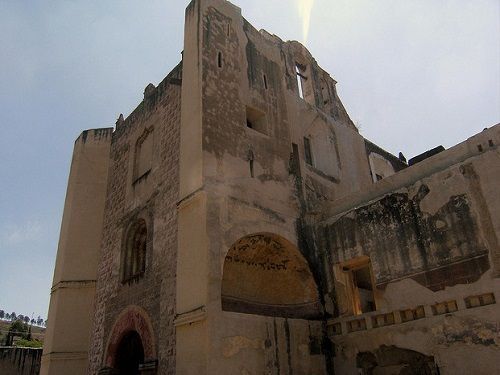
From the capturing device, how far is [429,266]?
26.7 feet

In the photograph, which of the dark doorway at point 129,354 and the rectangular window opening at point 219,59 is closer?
the dark doorway at point 129,354

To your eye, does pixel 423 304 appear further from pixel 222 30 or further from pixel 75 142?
pixel 75 142

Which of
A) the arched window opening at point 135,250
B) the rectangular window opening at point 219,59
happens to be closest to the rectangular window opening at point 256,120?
the rectangular window opening at point 219,59

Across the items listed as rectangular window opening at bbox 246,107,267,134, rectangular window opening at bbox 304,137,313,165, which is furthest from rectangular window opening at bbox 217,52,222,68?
rectangular window opening at bbox 304,137,313,165

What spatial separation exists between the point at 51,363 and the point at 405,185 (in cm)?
967

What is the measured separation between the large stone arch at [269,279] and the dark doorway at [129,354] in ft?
8.97

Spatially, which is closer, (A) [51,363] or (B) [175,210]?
(B) [175,210]

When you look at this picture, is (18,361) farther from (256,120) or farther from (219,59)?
(219,59)

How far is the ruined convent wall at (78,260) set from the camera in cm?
1184

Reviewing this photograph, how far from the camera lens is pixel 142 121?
1354cm

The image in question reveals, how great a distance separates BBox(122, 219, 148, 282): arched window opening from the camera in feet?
37.8

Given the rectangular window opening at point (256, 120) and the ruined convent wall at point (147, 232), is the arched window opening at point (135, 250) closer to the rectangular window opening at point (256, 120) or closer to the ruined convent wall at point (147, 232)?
the ruined convent wall at point (147, 232)

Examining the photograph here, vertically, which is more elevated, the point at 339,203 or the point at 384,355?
the point at 339,203

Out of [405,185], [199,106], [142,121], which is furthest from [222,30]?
[405,185]
